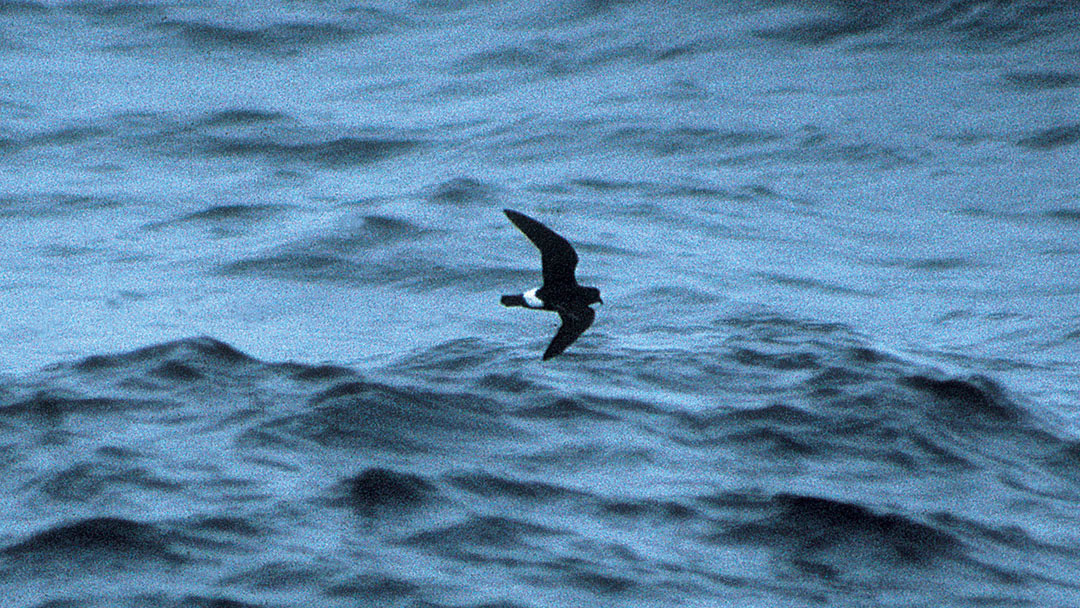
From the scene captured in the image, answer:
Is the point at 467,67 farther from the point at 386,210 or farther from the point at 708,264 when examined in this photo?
the point at 708,264

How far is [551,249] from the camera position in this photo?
29.3 feet


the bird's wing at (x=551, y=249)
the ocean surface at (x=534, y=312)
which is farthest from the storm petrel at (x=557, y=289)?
the ocean surface at (x=534, y=312)

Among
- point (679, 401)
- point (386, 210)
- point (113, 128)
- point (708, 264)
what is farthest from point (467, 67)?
point (679, 401)

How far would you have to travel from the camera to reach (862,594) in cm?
854

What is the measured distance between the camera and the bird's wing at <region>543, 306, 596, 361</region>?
27.1ft

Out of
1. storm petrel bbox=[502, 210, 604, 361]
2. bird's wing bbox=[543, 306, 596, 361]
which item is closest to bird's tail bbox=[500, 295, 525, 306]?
storm petrel bbox=[502, 210, 604, 361]

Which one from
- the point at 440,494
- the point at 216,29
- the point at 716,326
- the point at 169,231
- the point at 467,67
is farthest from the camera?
the point at 216,29

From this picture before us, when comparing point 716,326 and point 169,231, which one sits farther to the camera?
point 169,231

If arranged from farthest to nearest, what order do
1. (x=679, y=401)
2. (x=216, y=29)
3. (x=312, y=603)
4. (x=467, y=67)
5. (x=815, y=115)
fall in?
1. (x=216, y=29)
2. (x=467, y=67)
3. (x=815, y=115)
4. (x=679, y=401)
5. (x=312, y=603)

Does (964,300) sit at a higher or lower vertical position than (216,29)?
lower

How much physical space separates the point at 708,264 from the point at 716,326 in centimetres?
174

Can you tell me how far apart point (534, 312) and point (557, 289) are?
418cm

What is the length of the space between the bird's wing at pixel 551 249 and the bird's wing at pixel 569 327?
22 cm

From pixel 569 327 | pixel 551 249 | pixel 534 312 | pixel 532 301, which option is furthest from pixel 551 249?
pixel 534 312
